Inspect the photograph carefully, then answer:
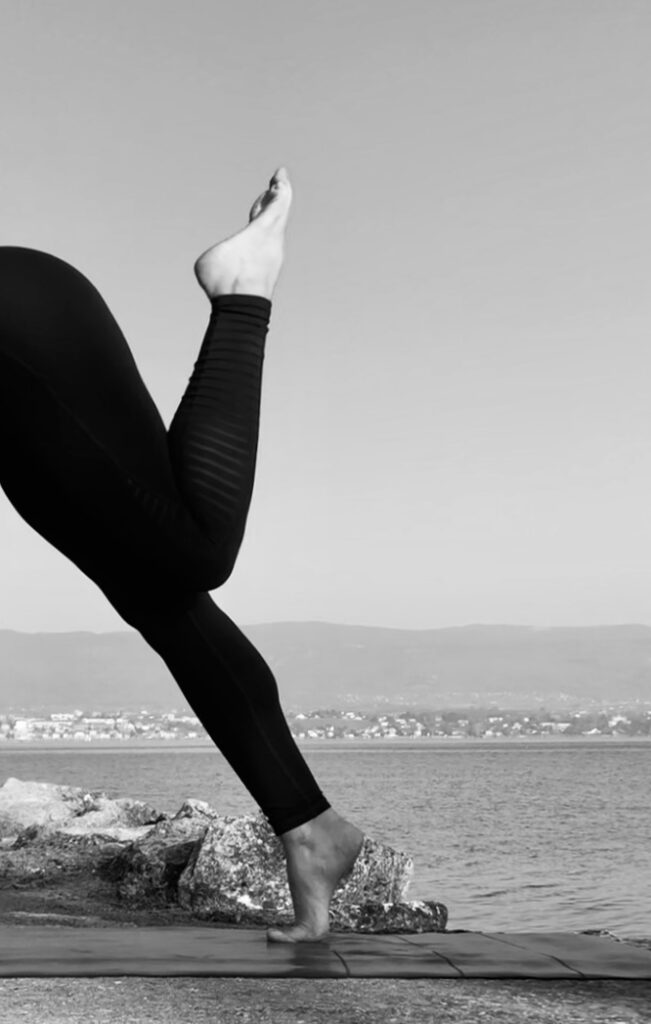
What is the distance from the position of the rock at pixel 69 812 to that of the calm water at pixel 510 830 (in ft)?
17.3

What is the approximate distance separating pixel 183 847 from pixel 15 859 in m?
1.61

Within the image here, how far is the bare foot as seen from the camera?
3.06 metres

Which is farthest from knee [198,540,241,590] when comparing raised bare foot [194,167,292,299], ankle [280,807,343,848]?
ankle [280,807,343,848]

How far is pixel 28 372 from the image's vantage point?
93.7 inches

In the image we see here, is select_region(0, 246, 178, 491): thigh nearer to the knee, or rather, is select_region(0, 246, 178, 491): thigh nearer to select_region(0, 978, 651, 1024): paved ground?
the knee

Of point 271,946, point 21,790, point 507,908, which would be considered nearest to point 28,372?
point 271,946

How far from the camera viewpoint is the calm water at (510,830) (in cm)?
1986

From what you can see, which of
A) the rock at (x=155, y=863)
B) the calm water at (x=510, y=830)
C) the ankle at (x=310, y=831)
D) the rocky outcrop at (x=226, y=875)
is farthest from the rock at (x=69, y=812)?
the ankle at (x=310, y=831)

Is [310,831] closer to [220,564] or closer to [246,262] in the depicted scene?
[220,564]

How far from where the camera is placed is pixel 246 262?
2.62m

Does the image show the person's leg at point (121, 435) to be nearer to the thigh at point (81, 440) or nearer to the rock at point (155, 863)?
the thigh at point (81, 440)

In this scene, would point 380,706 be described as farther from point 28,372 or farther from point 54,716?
point 28,372

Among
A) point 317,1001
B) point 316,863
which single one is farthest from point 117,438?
point 316,863

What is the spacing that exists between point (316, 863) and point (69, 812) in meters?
10.4
